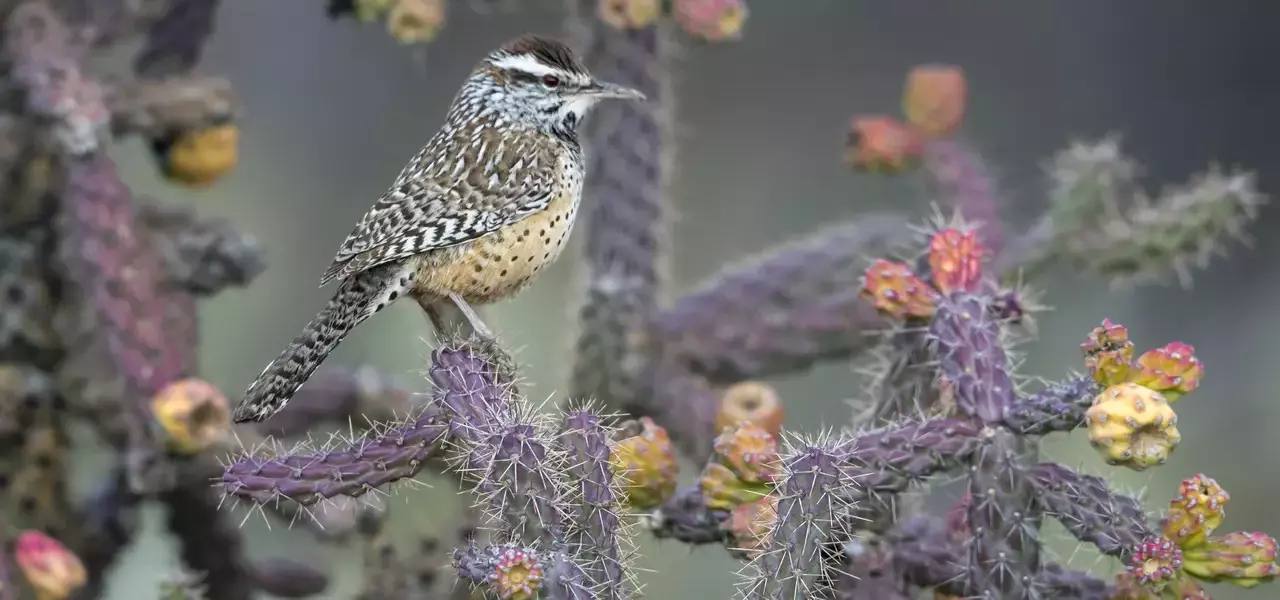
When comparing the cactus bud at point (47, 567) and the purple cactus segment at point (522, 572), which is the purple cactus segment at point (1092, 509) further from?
the cactus bud at point (47, 567)

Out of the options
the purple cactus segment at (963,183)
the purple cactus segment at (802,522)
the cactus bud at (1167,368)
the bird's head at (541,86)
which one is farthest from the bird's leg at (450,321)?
the purple cactus segment at (963,183)

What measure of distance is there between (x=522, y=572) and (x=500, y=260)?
52cm

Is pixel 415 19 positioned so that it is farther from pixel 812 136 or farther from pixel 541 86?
pixel 812 136

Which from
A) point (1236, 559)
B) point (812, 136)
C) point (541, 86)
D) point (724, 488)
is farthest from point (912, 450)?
point (812, 136)

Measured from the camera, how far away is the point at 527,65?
1.99 metres

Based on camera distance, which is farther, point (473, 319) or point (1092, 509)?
point (473, 319)

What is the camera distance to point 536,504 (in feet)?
4.88

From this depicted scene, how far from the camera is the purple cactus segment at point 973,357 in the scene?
65.2 inches

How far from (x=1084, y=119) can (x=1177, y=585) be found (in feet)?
8.73

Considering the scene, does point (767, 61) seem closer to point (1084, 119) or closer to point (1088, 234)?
point (1084, 119)

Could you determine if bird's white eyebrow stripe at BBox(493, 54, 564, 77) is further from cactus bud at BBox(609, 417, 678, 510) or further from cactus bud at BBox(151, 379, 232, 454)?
cactus bud at BBox(151, 379, 232, 454)

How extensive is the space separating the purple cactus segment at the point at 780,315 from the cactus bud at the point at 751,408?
0.90 feet

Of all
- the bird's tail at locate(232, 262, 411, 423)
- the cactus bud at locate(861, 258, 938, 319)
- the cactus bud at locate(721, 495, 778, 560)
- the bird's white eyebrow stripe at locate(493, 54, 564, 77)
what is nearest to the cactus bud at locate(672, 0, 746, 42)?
the bird's white eyebrow stripe at locate(493, 54, 564, 77)

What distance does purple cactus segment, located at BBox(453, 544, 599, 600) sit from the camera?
4.62 ft
